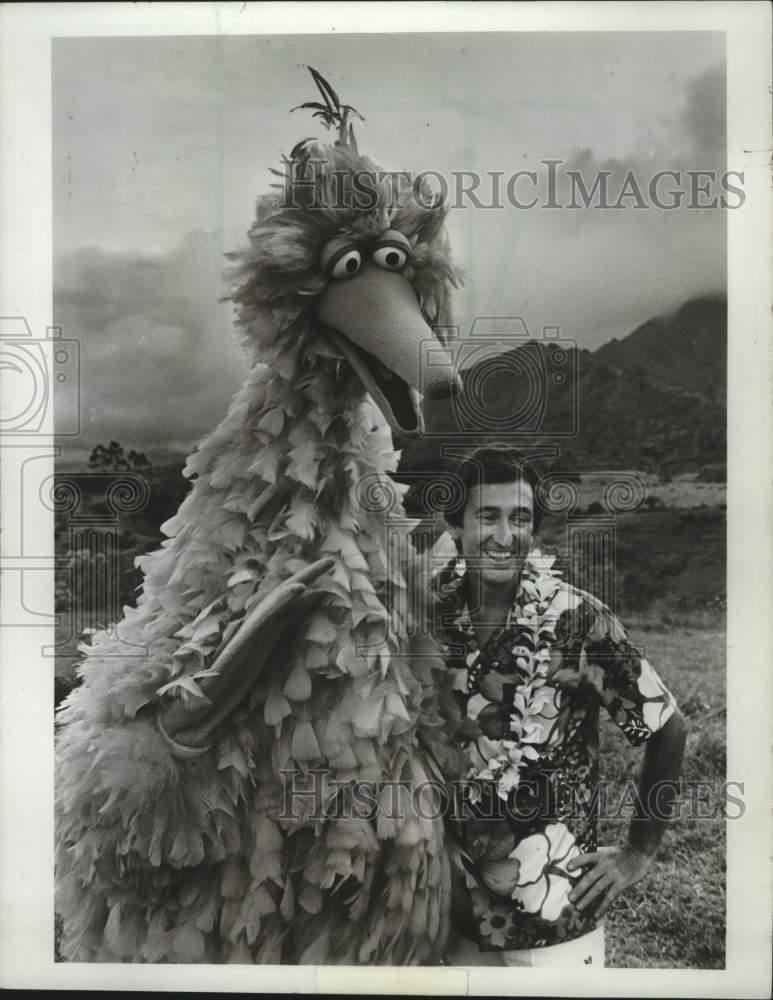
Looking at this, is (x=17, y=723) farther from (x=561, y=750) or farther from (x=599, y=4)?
(x=599, y=4)

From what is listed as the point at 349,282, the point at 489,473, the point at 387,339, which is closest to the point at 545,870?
the point at 489,473

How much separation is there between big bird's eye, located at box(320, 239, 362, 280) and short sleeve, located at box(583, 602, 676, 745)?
0.85 metres

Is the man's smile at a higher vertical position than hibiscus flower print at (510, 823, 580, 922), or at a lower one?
higher

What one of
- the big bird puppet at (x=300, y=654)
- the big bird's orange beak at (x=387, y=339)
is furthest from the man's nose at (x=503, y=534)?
the big bird's orange beak at (x=387, y=339)

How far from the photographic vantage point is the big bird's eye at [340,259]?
6.10 feet

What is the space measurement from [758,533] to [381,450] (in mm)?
812

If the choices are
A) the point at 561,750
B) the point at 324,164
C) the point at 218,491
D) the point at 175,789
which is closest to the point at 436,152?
the point at 324,164

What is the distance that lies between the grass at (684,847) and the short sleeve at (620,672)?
0.03 m

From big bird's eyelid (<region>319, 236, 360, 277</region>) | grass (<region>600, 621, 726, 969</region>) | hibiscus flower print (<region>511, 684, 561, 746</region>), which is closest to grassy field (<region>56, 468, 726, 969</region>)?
grass (<region>600, 621, 726, 969</region>)

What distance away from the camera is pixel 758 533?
195 cm

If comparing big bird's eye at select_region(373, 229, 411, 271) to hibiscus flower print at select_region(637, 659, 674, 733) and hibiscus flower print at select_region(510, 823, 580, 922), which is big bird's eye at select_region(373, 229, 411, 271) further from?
hibiscus flower print at select_region(510, 823, 580, 922)

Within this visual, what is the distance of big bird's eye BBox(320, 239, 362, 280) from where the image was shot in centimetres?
186

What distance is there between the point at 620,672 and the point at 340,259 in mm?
1022

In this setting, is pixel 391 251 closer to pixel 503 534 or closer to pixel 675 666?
pixel 503 534
